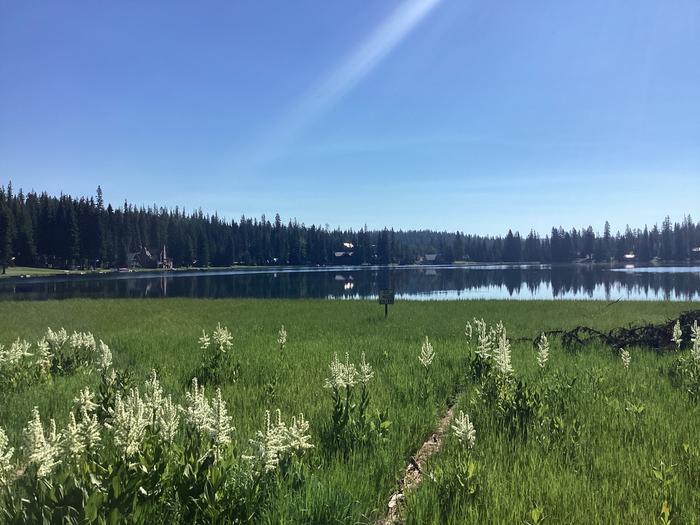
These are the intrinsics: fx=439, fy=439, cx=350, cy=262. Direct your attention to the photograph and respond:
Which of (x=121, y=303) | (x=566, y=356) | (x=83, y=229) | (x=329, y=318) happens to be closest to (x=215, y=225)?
(x=83, y=229)

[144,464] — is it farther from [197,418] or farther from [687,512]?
[687,512]

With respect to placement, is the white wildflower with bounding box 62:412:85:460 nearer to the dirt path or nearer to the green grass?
the green grass

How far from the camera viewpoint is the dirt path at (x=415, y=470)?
470cm

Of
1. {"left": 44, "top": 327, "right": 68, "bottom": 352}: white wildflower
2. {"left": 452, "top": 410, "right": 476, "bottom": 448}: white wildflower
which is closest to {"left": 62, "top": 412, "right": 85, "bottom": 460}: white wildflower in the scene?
{"left": 452, "top": 410, "right": 476, "bottom": 448}: white wildflower

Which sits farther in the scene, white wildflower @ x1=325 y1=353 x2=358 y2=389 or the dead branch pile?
the dead branch pile

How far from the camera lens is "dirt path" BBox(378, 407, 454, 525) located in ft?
15.4

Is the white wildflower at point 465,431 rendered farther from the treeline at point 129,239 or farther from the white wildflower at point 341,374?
the treeline at point 129,239

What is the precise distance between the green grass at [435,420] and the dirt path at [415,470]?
11cm

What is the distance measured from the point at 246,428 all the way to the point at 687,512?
5488mm

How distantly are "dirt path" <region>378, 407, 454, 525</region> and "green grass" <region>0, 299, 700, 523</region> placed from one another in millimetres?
107

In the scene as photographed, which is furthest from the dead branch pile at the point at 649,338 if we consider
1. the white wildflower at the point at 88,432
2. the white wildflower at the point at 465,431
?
the white wildflower at the point at 88,432

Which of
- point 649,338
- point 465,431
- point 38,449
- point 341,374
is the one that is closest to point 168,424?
point 38,449

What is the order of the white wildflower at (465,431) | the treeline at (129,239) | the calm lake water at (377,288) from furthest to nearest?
the treeline at (129,239) → the calm lake water at (377,288) → the white wildflower at (465,431)

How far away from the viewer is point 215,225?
614 feet
